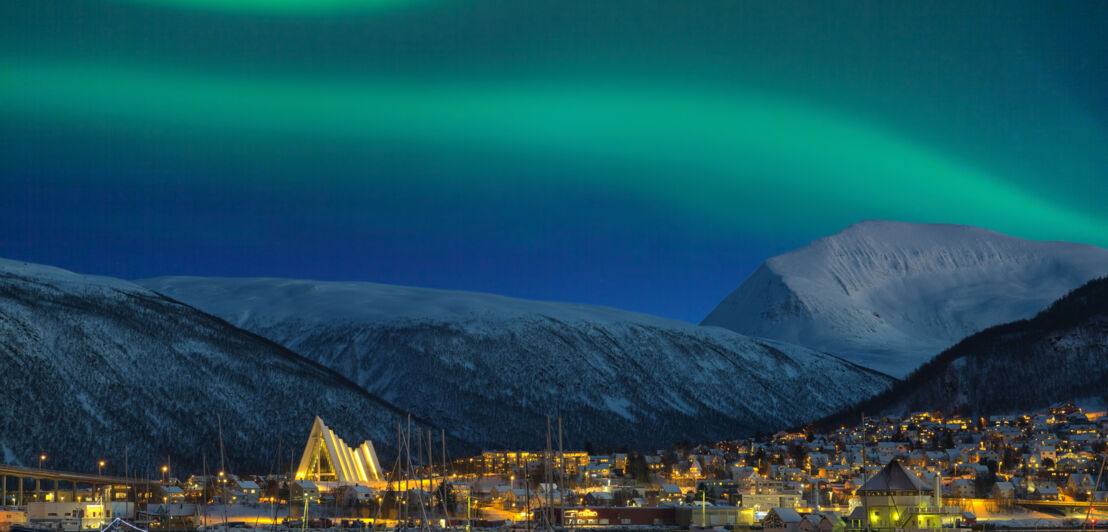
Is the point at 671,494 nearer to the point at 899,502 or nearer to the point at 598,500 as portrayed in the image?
the point at 598,500

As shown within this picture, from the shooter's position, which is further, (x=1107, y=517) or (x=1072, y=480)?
(x=1072, y=480)

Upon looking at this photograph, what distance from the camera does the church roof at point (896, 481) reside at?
271 feet

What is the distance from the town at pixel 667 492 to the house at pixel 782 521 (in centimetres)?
19

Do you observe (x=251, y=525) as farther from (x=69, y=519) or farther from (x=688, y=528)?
(x=688, y=528)

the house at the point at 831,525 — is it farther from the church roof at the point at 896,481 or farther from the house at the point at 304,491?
the house at the point at 304,491

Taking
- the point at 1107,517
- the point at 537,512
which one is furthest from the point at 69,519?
the point at 1107,517

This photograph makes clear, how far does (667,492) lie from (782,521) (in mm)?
40684

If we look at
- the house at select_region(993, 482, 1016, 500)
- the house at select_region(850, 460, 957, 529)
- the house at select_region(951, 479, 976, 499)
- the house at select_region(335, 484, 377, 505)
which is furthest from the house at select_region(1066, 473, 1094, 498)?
the house at select_region(335, 484, 377, 505)

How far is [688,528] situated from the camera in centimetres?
11906

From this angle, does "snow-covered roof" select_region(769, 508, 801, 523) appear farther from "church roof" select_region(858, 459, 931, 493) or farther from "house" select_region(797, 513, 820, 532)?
"church roof" select_region(858, 459, 931, 493)

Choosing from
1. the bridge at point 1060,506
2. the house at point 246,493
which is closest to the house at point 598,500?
the house at point 246,493

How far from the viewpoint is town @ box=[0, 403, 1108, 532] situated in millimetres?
102750

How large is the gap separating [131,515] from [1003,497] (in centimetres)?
8640

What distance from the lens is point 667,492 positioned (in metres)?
147
